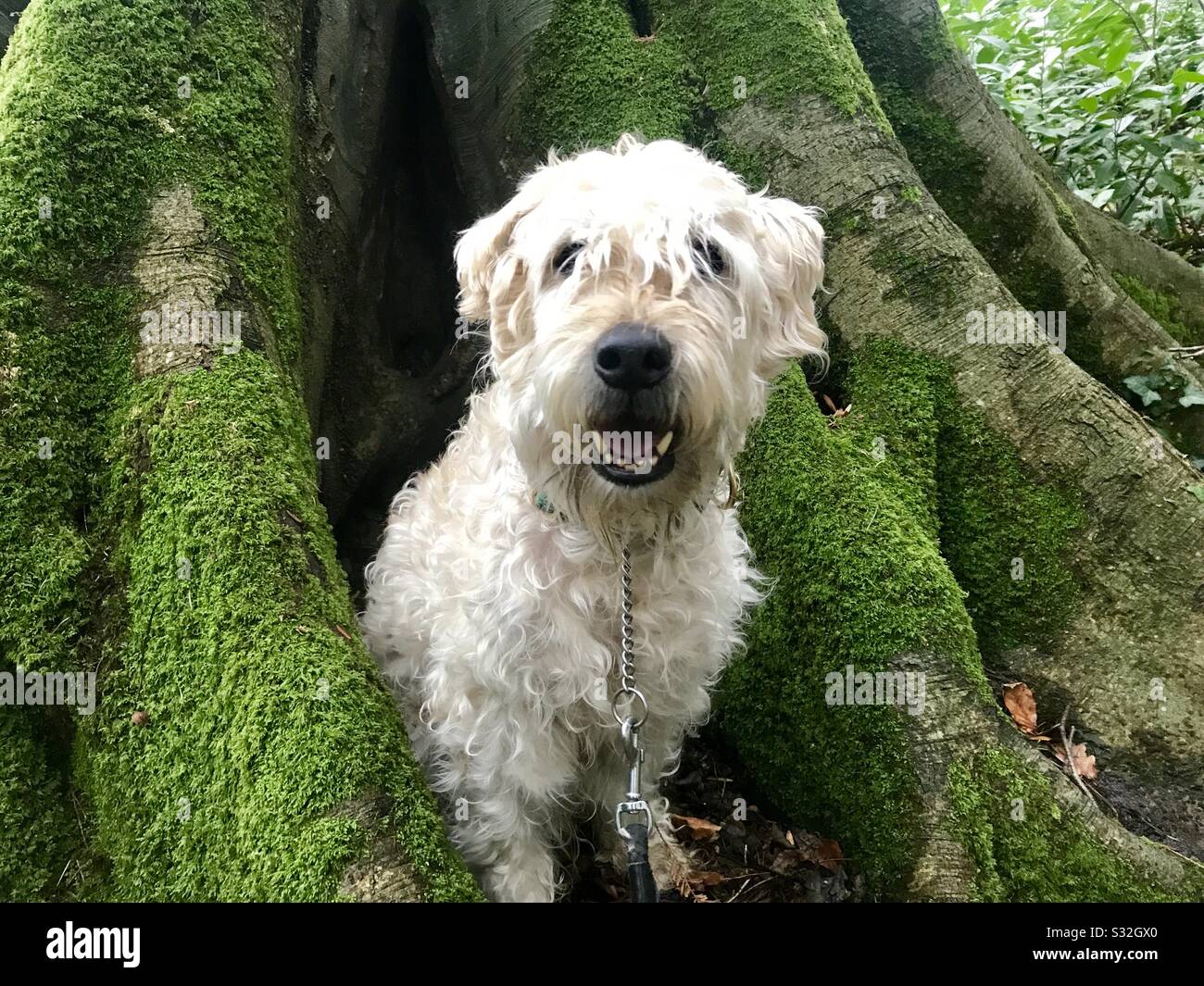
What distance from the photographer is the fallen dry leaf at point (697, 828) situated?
4.54m

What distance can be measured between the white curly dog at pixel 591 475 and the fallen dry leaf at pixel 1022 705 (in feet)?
5.29

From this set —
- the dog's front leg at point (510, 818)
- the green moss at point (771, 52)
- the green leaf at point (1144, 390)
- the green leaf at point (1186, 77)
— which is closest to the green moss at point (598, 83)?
the green moss at point (771, 52)

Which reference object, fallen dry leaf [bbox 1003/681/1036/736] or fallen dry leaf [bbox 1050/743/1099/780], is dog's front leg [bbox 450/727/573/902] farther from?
fallen dry leaf [bbox 1050/743/1099/780]

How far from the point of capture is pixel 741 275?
10.5 feet

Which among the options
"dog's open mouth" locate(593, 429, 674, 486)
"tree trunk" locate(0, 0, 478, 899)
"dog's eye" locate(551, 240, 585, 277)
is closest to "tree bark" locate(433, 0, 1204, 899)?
"dog's open mouth" locate(593, 429, 674, 486)

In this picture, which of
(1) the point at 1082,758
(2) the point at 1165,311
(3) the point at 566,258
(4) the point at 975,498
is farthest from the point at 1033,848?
(2) the point at 1165,311

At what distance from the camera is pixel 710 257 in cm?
324

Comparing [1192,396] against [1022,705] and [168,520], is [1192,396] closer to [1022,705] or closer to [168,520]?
[1022,705]

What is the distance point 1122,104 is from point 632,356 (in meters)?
7.55

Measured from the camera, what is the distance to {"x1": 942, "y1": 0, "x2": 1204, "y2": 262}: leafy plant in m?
7.20

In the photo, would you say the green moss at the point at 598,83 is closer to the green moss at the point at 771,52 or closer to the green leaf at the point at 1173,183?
the green moss at the point at 771,52

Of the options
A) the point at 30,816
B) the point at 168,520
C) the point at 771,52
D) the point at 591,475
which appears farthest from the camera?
the point at 771,52

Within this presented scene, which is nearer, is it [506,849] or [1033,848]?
[1033,848]
